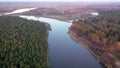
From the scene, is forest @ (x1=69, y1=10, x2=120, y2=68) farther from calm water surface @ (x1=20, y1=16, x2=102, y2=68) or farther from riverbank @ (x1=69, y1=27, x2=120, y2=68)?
calm water surface @ (x1=20, y1=16, x2=102, y2=68)

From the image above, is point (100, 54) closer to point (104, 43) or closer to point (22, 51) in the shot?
point (104, 43)

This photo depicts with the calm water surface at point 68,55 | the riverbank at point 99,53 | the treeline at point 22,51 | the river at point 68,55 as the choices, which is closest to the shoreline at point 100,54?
the riverbank at point 99,53

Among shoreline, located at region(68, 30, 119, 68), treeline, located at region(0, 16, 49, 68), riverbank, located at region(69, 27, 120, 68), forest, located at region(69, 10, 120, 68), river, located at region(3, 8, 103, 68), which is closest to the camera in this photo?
treeline, located at region(0, 16, 49, 68)

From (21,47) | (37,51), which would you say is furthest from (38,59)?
(21,47)

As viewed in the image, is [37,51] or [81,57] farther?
[81,57]

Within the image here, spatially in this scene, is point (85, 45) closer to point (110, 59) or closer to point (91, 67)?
point (110, 59)

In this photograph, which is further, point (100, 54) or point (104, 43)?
point (104, 43)

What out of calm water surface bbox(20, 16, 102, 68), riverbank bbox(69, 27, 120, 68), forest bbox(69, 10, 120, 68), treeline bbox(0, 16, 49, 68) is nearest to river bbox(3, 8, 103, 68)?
calm water surface bbox(20, 16, 102, 68)

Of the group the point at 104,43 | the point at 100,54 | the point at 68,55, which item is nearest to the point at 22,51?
the point at 68,55

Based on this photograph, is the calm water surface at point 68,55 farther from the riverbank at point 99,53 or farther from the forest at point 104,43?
the forest at point 104,43
